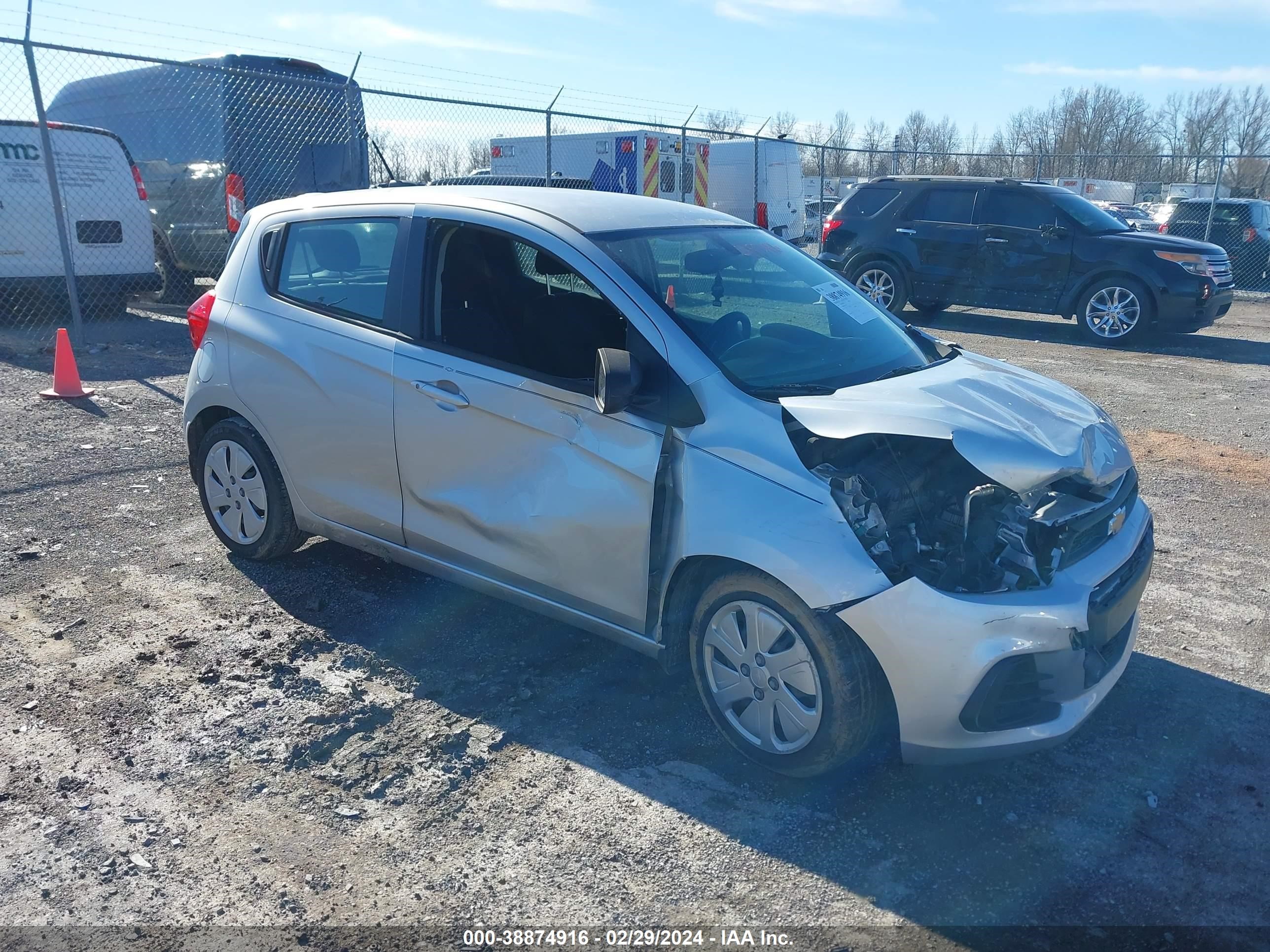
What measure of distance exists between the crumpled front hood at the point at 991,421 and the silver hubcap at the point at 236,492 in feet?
8.98

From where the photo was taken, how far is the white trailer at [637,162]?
16.4m

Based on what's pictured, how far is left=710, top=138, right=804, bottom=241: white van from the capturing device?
61.4ft

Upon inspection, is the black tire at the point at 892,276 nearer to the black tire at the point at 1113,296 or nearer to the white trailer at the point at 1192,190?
the black tire at the point at 1113,296

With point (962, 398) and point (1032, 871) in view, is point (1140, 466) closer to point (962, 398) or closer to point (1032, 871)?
point (962, 398)

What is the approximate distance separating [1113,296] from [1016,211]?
5.16 feet

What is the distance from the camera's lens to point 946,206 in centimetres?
1288

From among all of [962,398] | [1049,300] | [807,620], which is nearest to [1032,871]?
[807,620]

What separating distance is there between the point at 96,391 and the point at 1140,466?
8.19m

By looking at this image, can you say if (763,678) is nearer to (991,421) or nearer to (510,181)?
(991,421)

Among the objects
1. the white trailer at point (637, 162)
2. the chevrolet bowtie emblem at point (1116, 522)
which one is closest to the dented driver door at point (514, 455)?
the chevrolet bowtie emblem at point (1116, 522)

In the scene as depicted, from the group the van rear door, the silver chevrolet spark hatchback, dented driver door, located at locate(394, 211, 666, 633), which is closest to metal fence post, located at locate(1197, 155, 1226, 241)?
the van rear door

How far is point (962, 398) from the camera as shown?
136 inches

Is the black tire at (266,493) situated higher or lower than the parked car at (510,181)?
lower

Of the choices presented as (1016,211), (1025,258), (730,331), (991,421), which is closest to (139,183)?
(730,331)
